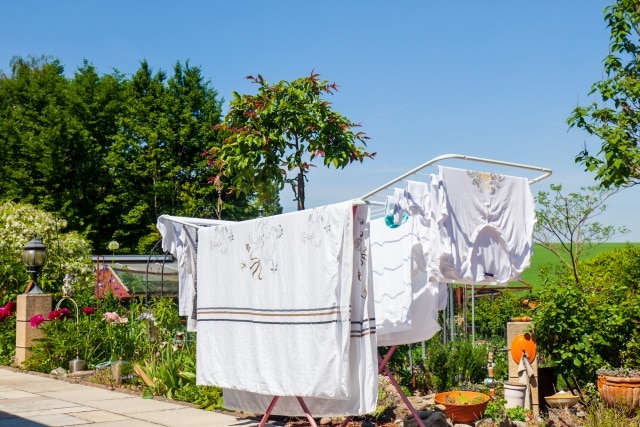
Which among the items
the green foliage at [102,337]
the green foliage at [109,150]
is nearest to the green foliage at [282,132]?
the green foliage at [102,337]

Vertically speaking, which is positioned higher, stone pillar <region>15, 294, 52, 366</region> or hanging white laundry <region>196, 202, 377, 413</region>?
hanging white laundry <region>196, 202, 377, 413</region>

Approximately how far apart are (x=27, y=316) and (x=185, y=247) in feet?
22.2

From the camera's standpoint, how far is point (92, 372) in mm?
11438

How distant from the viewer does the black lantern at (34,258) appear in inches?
520

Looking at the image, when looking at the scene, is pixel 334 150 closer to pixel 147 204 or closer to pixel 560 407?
pixel 560 407

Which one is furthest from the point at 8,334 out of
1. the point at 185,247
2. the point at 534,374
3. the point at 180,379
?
the point at 534,374

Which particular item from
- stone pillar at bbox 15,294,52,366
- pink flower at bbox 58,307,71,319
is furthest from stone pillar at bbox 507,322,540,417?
stone pillar at bbox 15,294,52,366

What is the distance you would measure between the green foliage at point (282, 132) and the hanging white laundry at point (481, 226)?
675 cm

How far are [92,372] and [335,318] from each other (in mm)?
7457

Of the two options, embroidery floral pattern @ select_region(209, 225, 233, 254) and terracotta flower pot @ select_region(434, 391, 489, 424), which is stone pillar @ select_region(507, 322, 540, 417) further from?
embroidery floral pattern @ select_region(209, 225, 233, 254)

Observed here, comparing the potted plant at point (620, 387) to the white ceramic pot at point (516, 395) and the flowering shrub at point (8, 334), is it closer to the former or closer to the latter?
the white ceramic pot at point (516, 395)

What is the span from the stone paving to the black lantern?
3031mm

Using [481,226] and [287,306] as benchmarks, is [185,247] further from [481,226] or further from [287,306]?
[481,226]

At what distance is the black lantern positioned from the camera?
43.4 ft
